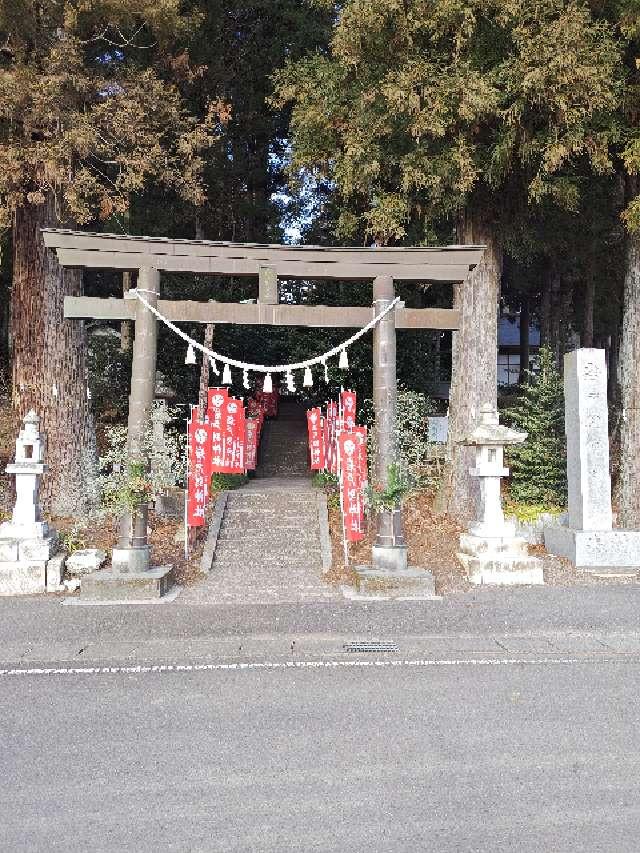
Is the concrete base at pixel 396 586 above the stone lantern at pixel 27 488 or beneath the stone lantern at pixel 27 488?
beneath

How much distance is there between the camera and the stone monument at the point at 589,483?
10188 mm

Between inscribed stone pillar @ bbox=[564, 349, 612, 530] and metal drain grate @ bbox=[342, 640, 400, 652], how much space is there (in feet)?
16.8

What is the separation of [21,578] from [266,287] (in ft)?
16.2

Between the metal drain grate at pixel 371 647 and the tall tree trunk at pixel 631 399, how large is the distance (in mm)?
7124

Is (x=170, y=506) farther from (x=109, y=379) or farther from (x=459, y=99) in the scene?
(x=459, y=99)

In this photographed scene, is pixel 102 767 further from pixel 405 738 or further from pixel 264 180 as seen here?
pixel 264 180

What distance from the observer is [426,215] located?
12.6m

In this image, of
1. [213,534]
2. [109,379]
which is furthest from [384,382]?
[109,379]

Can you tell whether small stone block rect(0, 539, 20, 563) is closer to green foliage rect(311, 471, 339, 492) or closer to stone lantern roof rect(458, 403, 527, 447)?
stone lantern roof rect(458, 403, 527, 447)

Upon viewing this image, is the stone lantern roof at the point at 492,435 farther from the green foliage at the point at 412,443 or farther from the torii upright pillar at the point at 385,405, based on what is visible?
the torii upright pillar at the point at 385,405

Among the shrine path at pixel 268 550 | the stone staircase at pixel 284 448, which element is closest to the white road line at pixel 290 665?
the shrine path at pixel 268 550

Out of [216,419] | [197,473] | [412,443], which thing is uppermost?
[216,419]

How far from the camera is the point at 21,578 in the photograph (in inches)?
357

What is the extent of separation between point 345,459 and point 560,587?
3.53 m
